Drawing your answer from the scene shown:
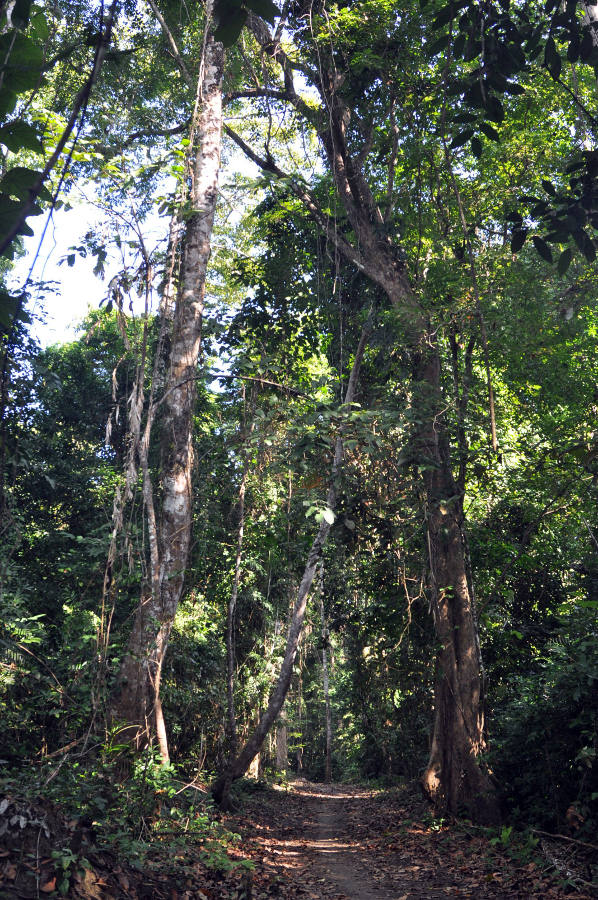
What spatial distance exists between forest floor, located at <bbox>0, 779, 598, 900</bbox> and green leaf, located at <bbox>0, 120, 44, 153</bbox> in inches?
133

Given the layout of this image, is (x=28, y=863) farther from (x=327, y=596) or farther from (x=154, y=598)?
(x=327, y=596)

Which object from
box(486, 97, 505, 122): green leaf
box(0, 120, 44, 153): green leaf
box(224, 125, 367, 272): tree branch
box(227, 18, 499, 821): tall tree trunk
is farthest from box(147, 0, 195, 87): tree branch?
box(0, 120, 44, 153): green leaf

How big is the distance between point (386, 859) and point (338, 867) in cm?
60

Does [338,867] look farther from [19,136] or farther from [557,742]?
[19,136]

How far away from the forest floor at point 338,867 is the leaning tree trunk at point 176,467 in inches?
49.3

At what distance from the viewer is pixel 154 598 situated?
6.25m

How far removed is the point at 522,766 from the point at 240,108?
12.3m

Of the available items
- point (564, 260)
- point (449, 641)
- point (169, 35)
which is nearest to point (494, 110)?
point (564, 260)

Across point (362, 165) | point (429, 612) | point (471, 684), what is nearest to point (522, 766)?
point (471, 684)

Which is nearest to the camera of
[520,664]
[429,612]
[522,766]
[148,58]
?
[522,766]

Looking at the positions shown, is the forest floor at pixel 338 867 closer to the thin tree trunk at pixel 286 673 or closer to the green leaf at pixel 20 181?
the thin tree trunk at pixel 286 673

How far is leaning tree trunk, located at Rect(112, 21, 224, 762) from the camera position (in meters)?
6.11

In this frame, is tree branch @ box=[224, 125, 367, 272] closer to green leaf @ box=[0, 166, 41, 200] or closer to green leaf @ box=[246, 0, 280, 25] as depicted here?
green leaf @ box=[246, 0, 280, 25]

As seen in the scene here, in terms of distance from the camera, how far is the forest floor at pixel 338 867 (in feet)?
12.3
